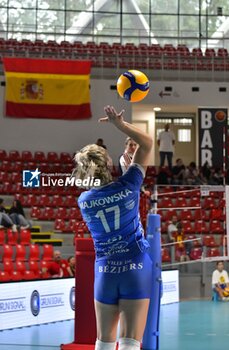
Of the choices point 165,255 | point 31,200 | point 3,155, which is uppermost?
point 3,155

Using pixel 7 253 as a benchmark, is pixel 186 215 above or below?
above

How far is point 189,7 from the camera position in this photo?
3453 cm

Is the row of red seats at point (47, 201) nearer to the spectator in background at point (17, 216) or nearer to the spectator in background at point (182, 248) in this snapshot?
the spectator in background at point (17, 216)

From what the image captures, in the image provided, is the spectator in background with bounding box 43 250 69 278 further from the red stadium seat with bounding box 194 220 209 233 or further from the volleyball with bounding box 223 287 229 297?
the red stadium seat with bounding box 194 220 209 233

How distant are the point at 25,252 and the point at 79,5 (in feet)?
57.5

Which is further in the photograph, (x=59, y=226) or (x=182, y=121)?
(x=182, y=121)

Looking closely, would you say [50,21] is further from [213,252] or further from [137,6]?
[213,252]

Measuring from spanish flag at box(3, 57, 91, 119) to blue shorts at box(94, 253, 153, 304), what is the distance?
75.6 feet

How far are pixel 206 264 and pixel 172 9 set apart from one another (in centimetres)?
1657

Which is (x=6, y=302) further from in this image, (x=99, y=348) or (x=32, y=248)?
(x=99, y=348)

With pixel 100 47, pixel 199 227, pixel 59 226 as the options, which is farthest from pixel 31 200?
pixel 100 47

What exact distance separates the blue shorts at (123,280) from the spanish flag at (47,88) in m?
23.0

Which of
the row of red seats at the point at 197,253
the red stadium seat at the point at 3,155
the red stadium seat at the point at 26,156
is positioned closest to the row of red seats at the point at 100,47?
the red stadium seat at the point at 26,156

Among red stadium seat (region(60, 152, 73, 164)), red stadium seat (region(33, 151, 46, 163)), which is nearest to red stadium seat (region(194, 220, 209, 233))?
red stadium seat (region(60, 152, 73, 164))
